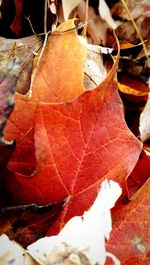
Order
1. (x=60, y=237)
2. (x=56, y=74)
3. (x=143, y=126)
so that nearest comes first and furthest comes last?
1. (x=60, y=237)
2. (x=56, y=74)
3. (x=143, y=126)

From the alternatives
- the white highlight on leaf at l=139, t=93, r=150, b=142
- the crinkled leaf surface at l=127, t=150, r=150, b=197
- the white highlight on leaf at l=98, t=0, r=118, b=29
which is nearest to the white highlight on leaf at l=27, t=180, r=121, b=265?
the crinkled leaf surface at l=127, t=150, r=150, b=197

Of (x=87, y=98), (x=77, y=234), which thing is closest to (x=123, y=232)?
(x=77, y=234)

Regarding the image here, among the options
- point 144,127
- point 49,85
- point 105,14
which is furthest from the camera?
point 105,14

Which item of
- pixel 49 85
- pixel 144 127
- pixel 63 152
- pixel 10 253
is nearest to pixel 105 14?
pixel 144 127

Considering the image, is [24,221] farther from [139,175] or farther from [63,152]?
[139,175]

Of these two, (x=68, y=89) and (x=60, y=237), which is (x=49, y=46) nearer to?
(x=68, y=89)

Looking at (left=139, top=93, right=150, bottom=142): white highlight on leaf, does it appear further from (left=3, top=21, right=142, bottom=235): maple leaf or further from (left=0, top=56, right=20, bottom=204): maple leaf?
(left=0, top=56, right=20, bottom=204): maple leaf
